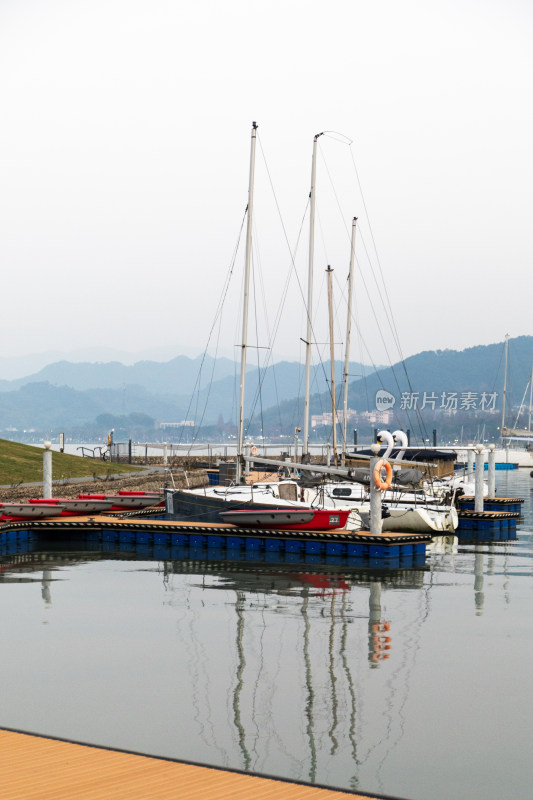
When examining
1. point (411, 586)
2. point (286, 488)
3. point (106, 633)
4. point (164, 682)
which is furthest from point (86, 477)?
point (164, 682)

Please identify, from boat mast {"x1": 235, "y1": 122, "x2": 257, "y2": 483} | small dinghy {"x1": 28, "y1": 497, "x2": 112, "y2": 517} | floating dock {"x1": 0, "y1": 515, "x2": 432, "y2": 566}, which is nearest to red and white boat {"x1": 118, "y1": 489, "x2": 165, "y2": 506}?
small dinghy {"x1": 28, "y1": 497, "x2": 112, "y2": 517}

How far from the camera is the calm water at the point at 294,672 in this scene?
13.8 metres

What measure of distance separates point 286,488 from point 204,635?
2010cm

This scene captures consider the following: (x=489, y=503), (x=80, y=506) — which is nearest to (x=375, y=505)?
(x=80, y=506)

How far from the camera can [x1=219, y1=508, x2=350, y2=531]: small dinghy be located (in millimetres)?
37469

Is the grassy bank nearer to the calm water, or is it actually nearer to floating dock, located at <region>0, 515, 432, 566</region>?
floating dock, located at <region>0, 515, 432, 566</region>

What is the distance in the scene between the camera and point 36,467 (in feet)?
224

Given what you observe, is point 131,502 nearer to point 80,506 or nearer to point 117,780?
point 80,506

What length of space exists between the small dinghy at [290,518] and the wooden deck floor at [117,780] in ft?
81.3

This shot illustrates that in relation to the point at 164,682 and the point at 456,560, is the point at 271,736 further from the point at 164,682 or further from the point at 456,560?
the point at 456,560

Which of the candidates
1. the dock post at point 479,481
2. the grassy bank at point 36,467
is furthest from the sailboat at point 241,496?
the grassy bank at point 36,467

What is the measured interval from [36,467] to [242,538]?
3433 centimetres

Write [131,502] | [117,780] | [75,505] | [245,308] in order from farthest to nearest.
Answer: [131,502]
[75,505]
[245,308]
[117,780]

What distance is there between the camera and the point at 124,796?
11.0 meters
